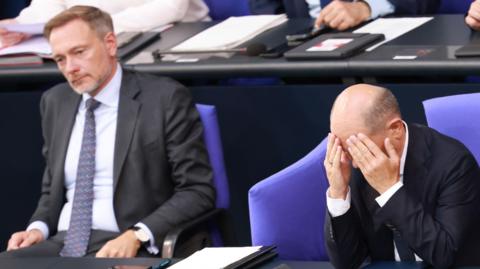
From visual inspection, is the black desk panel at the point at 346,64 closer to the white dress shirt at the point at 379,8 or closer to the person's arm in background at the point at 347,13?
the person's arm in background at the point at 347,13

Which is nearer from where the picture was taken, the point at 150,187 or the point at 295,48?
the point at 150,187

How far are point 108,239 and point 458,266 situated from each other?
1.56 meters

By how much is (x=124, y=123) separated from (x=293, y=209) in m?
0.99

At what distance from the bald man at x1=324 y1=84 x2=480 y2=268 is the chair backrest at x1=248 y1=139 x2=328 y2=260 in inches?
11.2

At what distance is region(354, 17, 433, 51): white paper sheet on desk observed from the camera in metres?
4.99

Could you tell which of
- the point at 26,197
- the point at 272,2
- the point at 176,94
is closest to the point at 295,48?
the point at 176,94

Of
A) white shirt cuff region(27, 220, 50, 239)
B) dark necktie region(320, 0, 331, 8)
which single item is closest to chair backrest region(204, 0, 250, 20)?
dark necktie region(320, 0, 331, 8)

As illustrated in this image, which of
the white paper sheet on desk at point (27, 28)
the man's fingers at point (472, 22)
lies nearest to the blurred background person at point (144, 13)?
the white paper sheet on desk at point (27, 28)

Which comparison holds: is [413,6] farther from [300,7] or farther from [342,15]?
[300,7]

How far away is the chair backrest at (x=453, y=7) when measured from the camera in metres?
5.57

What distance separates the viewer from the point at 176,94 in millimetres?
4465

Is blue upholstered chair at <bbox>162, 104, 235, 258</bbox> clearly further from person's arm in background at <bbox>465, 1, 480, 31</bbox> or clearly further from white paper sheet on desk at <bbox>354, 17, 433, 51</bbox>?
person's arm in background at <bbox>465, 1, 480, 31</bbox>

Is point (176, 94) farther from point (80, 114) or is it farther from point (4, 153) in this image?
point (4, 153)

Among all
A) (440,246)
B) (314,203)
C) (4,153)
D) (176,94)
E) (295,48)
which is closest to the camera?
(440,246)
